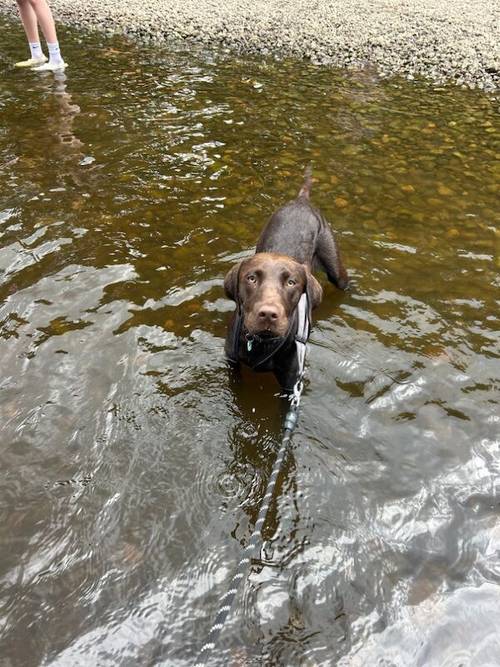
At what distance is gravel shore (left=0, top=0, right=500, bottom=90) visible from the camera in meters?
13.3

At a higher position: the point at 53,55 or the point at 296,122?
the point at 53,55

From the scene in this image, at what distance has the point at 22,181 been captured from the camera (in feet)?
23.7

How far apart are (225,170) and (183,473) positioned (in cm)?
517

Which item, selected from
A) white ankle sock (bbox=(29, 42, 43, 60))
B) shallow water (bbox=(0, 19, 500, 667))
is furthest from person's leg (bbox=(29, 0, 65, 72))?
shallow water (bbox=(0, 19, 500, 667))

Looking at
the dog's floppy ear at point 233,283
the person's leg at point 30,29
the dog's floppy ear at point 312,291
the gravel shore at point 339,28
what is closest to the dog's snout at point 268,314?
the dog's floppy ear at point 233,283

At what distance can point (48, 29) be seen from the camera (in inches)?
417

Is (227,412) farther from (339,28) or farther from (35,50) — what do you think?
(339,28)

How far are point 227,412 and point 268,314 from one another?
3.23 feet

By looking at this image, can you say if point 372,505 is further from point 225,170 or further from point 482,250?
point 225,170

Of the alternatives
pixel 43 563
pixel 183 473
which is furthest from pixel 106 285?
pixel 43 563

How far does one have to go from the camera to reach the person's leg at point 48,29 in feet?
33.8

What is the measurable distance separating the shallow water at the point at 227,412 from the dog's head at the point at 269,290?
76 centimetres

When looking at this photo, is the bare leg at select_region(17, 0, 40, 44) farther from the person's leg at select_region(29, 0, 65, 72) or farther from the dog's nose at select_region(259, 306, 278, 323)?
the dog's nose at select_region(259, 306, 278, 323)

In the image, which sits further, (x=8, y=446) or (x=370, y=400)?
(x=370, y=400)
